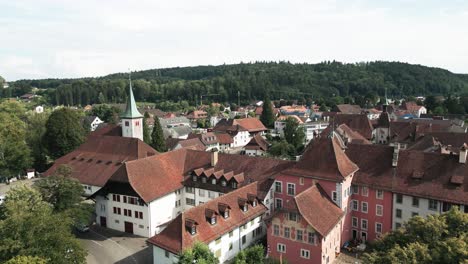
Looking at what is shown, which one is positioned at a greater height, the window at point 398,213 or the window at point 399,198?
the window at point 399,198

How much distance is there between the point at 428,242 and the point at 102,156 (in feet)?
153

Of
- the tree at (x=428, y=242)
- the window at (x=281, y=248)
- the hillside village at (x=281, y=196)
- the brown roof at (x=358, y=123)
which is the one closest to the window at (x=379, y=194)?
the hillside village at (x=281, y=196)

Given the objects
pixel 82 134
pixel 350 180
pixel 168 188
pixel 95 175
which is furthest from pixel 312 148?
pixel 82 134

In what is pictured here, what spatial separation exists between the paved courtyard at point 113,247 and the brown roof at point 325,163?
18133 millimetres

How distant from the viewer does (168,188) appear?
46.8 metres

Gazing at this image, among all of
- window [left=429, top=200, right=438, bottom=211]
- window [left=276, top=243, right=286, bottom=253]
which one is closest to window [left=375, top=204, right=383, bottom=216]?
window [left=429, top=200, right=438, bottom=211]

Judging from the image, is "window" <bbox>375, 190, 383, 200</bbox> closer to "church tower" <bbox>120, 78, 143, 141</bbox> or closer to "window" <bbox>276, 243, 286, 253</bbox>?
"window" <bbox>276, 243, 286, 253</bbox>

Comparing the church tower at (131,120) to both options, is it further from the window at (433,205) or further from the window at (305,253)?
the window at (433,205)

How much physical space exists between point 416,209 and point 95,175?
138ft

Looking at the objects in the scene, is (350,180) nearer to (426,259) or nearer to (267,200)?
(267,200)

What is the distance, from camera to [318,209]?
37.4m

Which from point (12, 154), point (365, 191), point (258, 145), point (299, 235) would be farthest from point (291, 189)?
point (12, 154)

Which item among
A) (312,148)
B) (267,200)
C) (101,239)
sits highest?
(312,148)

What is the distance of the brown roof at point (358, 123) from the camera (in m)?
90.1
